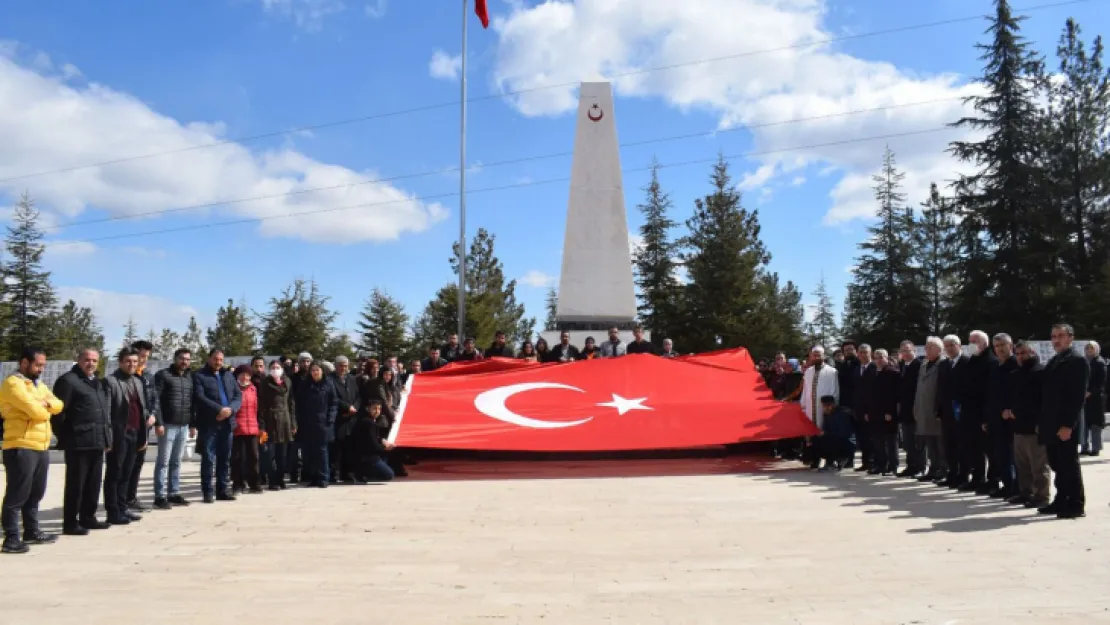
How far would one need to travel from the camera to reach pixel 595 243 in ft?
62.6

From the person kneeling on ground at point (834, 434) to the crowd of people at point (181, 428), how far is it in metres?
4.24

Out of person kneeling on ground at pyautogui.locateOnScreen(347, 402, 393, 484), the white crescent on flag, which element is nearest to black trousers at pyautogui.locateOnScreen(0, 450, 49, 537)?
person kneeling on ground at pyautogui.locateOnScreen(347, 402, 393, 484)

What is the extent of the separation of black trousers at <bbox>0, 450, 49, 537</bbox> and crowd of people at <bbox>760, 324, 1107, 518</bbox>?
9.24 meters

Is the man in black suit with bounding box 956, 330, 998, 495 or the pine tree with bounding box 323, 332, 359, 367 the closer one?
the man in black suit with bounding box 956, 330, 998, 495

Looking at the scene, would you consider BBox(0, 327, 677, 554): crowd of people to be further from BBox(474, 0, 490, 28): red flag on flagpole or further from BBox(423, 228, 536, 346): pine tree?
BBox(423, 228, 536, 346): pine tree

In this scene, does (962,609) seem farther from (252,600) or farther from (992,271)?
(992,271)

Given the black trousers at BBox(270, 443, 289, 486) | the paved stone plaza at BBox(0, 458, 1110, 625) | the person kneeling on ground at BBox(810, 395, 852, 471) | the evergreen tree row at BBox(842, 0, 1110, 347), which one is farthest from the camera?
the evergreen tree row at BBox(842, 0, 1110, 347)

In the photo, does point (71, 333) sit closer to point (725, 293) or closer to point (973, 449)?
point (725, 293)

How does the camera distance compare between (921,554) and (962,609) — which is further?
(921,554)

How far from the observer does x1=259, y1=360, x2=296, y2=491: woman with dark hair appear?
1041 cm

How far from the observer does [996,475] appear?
29.0 ft

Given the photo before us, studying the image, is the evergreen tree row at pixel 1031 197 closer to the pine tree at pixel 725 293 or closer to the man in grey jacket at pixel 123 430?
Result: the pine tree at pixel 725 293

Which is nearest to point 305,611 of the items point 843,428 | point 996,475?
point 996,475

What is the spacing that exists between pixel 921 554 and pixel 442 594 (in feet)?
11.7
